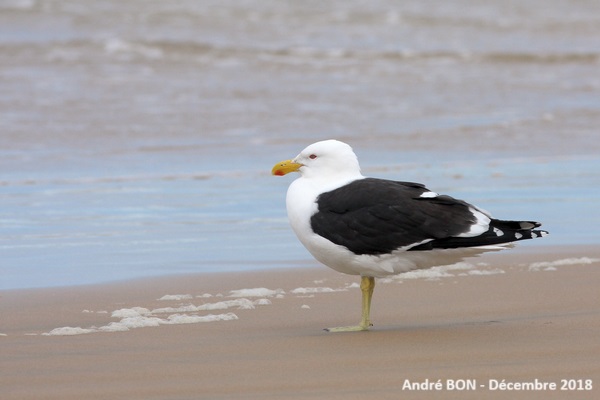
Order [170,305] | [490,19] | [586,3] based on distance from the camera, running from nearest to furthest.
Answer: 1. [170,305]
2. [490,19]
3. [586,3]

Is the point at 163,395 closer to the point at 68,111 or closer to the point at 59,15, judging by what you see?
the point at 68,111

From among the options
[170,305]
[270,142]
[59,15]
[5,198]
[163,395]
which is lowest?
[163,395]

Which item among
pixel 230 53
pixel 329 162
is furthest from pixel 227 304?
pixel 230 53

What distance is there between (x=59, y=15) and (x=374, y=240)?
19.6m

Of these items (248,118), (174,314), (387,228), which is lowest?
(174,314)

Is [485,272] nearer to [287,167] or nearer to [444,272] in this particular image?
[444,272]

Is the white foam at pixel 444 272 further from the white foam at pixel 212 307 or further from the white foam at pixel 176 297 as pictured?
Answer: the white foam at pixel 176 297

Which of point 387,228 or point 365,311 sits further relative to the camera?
point 365,311

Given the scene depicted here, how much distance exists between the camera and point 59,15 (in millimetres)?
24078

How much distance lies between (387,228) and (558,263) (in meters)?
2.10

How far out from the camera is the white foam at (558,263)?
7.28 metres

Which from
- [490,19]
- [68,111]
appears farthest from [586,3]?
[68,111]

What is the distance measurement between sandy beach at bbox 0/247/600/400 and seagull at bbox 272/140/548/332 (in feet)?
1.14

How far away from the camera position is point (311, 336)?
5.57 meters
